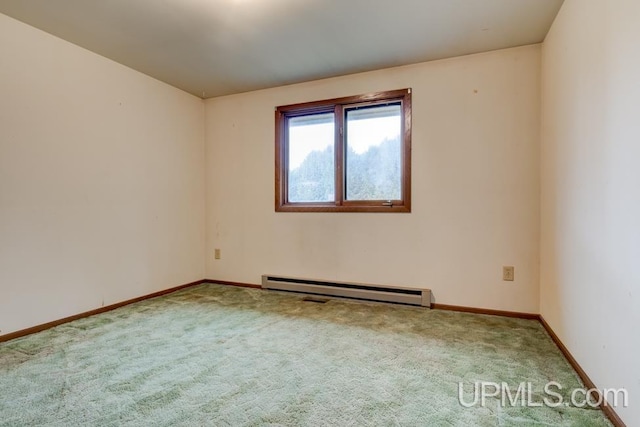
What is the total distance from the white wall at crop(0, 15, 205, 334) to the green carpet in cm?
37

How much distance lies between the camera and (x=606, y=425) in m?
1.28

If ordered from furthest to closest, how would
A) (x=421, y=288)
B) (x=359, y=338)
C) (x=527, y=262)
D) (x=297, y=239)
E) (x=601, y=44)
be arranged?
(x=297, y=239) < (x=421, y=288) < (x=527, y=262) < (x=359, y=338) < (x=601, y=44)

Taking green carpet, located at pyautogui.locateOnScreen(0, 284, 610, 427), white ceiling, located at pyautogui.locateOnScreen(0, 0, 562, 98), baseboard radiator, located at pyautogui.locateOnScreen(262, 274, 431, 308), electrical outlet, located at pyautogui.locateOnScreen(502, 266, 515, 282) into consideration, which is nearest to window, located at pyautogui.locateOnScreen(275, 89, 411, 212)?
white ceiling, located at pyautogui.locateOnScreen(0, 0, 562, 98)

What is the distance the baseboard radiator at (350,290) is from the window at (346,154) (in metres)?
0.72

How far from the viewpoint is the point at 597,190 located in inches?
59.9

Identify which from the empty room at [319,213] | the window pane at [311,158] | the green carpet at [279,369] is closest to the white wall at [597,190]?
the empty room at [319,213]

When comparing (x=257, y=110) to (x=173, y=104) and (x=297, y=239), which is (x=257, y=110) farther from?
(x=297, y=239)

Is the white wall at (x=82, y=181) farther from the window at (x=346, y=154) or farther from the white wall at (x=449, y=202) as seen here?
the window at (x=346, y=154)

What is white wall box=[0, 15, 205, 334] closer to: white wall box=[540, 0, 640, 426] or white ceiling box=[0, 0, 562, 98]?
white ceiling box=[0, 0, 562, 98]

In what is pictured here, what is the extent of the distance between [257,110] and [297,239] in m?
1.49

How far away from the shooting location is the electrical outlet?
260 cm

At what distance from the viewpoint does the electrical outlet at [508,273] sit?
2.60 m

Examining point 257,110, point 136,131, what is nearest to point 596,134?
point 257,110

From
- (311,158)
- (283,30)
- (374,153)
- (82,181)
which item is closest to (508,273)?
(374,153)
